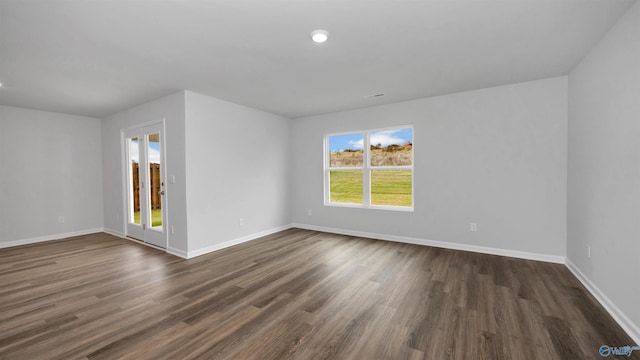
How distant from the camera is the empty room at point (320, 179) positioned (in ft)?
6.44

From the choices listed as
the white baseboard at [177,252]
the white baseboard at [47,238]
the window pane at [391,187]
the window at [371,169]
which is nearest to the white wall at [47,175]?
the white baseboard at [47,238]

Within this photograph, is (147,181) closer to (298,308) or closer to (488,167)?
(298,308)

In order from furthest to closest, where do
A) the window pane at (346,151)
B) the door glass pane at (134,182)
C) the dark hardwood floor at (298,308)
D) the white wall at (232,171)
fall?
1. the window pane at (346,151)
2. the door glass pane at (134,182)
3. the white wall at (232,171)
4. the dark hardwood floor at (298,308)

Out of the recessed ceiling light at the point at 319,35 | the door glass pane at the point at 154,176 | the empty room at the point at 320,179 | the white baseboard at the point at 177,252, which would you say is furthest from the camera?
the door glass pane at the point at 154,176

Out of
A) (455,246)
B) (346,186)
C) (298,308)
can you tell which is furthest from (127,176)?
(455,246)

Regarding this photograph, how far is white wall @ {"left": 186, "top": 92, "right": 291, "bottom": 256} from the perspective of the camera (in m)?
3.95

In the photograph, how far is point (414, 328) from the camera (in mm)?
2072

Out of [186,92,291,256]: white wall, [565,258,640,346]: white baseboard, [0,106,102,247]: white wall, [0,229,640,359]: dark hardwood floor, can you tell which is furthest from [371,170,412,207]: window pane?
[0,106,102,247]: white wall

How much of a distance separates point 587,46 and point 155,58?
14.3 feet

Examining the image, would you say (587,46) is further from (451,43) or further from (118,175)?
(118,175)

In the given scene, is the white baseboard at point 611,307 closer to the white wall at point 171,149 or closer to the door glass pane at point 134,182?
the white wall at point 171,149

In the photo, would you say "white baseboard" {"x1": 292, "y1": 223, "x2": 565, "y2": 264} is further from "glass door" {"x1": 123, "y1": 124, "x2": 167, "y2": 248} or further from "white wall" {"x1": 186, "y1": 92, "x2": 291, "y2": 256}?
"glass door" {"x1": 123, "y1": 124, "x2": 167, "y2": 248}

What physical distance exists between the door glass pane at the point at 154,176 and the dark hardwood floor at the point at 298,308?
→ 3.13 ft

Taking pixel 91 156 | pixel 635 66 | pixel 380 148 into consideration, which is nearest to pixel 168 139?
pixel 91 156
